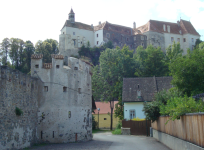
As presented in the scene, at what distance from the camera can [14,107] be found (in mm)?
14875

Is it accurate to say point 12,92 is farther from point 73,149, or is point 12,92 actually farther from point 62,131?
point 62,131

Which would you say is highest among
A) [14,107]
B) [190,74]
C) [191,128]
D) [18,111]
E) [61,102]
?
[190,74]

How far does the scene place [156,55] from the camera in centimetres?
5366

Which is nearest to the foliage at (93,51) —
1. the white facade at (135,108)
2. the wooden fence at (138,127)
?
the white facade at (135,108)

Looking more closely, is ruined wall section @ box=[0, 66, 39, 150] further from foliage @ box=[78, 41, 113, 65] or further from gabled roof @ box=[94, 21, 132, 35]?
gabled roof @ box=[94, 21, 132, 35]

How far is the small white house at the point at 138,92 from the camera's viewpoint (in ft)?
110

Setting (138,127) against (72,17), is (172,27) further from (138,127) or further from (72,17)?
(138,127)

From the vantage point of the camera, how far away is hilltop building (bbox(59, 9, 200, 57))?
89.9 m

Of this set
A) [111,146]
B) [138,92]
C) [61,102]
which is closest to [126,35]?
[138,92]

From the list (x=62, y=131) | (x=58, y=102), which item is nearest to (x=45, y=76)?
(x=58, y=102)

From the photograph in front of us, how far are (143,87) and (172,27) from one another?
79.5m

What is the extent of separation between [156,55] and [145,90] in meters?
20.5

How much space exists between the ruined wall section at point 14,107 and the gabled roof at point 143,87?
58.2 ft

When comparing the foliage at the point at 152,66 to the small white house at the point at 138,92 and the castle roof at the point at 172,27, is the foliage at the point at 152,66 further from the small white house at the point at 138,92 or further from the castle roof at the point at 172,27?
the castle roof at the point at 172,27
